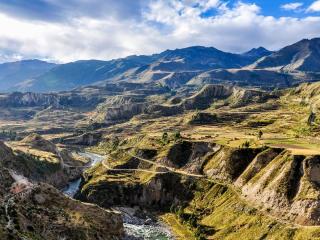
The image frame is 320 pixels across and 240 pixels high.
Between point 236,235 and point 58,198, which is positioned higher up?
point 58,198

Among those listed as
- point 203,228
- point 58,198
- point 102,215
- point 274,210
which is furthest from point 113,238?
point 274,210

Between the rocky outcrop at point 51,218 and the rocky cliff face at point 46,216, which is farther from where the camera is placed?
the rocky cliff face at point 46,216

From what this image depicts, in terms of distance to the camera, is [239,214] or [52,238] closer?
[52,238]

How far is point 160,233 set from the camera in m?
199

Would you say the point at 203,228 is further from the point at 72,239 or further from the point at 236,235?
the point at 72,239

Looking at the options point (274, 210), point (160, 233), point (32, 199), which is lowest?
point (160, 233)

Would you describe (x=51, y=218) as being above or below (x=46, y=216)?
below

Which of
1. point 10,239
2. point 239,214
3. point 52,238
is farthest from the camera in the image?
point 239,214

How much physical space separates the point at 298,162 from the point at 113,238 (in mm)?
83114

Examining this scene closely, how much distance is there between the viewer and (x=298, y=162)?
198 metres

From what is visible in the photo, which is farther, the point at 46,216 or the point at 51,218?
the point at 51,218

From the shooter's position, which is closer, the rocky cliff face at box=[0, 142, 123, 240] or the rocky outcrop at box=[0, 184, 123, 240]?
the rocky outcrop at box=[0, 184, 123, 240]

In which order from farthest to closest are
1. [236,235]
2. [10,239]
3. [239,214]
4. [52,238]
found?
[239,214]
[236,235]
[52,238]
[10,239]

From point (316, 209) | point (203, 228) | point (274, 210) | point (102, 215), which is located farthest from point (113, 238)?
point (316, 209)
